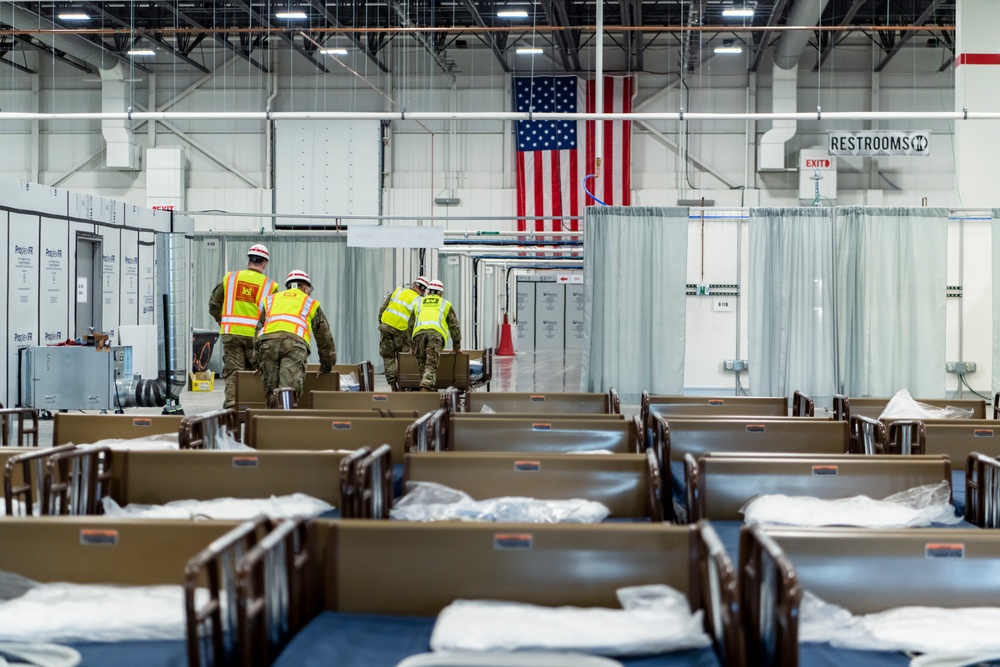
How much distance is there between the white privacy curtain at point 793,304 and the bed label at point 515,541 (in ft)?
31.2

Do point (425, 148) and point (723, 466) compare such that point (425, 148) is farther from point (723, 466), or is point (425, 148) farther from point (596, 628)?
point (596, 628)

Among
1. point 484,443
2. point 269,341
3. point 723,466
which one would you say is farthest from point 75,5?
point 723,466

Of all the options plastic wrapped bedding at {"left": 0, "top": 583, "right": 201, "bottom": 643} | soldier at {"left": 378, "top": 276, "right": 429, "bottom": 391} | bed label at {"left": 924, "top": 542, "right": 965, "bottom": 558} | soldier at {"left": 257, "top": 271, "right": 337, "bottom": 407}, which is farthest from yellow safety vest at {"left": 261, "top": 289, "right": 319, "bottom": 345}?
bed label at {"left": 924, "top": 542, "right": 965, "bottom": 558}

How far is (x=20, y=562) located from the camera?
2965 mm

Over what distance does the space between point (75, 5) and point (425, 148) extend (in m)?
7.63

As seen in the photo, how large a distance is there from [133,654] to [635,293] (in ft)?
31.6

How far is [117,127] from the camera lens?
2273cm

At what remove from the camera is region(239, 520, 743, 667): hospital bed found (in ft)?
9.08

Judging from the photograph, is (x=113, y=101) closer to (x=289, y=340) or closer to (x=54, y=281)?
(x=54, y=281)

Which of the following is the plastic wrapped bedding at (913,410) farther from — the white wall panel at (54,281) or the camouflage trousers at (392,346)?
the white wall panel at (54,281)

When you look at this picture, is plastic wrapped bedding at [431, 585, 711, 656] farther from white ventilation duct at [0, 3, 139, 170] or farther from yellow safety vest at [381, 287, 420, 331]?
white ventilation duct at [0, 3, 139, 170]

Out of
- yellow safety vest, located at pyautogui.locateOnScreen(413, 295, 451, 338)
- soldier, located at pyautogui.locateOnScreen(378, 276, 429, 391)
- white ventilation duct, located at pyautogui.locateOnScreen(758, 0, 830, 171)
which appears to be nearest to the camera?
yellow safety vest, located at pyautogui.locateOnScreen(413, 295, 451, 338)

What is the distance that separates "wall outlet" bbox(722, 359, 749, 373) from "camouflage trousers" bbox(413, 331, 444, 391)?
144 inches

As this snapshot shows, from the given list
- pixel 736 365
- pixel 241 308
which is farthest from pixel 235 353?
pixel 736 365
